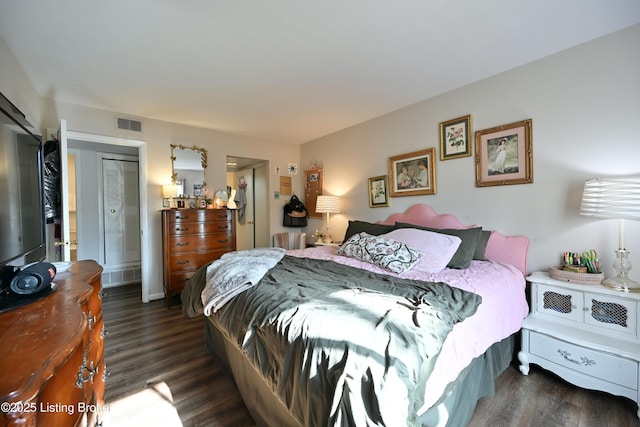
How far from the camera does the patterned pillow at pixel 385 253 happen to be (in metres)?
2.05

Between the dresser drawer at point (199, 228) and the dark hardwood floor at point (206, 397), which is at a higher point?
the dresser drawer at point (199, 228)

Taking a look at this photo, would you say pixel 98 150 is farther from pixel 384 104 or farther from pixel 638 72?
pixel 638 72

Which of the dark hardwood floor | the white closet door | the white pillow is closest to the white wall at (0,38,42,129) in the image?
the white closet door

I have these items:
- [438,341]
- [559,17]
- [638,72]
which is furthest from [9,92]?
[638,72]

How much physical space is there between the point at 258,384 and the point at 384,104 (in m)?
2.98

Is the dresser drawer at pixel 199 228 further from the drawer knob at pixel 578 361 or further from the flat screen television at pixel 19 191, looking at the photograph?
the drawer knob at pixel 578 361

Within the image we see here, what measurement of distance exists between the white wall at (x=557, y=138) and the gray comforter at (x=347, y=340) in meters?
1.30

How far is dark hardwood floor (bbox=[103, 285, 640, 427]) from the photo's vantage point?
1.49 m

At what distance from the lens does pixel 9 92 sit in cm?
196

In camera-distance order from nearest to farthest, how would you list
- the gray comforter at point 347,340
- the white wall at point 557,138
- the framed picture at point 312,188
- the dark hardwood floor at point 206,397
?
the gray comforter at point 347,340, the dark hardwood floor at point 206,397, the white wall at point 557,138, the framed picture at point 312,188

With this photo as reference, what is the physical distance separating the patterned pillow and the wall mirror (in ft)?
8.17

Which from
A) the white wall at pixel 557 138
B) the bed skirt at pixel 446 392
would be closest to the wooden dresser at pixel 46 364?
the bed skirt at pixel 446 392

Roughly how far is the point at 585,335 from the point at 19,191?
332cm

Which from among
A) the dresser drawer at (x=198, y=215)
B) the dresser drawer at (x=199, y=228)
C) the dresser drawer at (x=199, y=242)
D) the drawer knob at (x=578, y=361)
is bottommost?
the drawer knob at (x=578, y=361)
